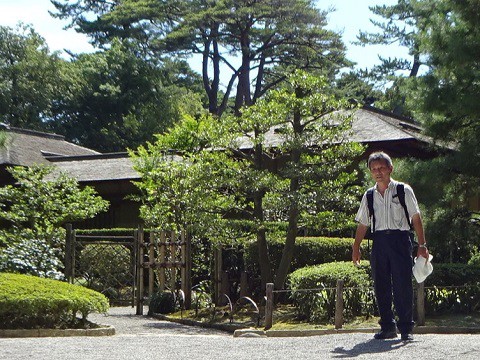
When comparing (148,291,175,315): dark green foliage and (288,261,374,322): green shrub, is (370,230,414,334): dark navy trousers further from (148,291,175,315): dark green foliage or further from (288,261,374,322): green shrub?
(148,291,175,315): dark green foliage

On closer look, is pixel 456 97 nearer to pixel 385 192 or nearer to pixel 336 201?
pixel 336 201

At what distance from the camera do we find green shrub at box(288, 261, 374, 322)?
50.5ft

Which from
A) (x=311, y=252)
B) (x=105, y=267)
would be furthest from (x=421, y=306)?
(x=105, y=267)

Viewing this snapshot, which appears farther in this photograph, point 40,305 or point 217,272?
point 217,272

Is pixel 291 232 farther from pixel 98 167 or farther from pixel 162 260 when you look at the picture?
pixel 98 167

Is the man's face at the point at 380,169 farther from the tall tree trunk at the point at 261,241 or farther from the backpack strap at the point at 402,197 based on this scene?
the tall tree trunk at the point at 261,241

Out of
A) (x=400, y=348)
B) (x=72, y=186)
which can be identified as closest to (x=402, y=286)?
(x=400, y=348)

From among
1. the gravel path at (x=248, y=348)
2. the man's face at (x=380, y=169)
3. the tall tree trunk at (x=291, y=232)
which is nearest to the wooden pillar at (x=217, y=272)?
the tall tree trunk at (x=291, y=232)

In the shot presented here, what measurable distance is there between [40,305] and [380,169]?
5.84 metres

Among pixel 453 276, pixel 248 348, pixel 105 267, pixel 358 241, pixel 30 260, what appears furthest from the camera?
pixel 105 267

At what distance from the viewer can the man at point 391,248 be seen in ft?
30.3

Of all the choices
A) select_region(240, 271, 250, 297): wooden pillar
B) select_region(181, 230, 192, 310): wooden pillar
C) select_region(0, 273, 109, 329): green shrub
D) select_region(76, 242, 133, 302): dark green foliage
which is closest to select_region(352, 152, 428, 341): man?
select_region(0, 273, 109, 329): green shrub

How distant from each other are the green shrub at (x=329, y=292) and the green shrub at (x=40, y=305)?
3.58 metres

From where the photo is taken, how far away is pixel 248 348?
9141 mm
